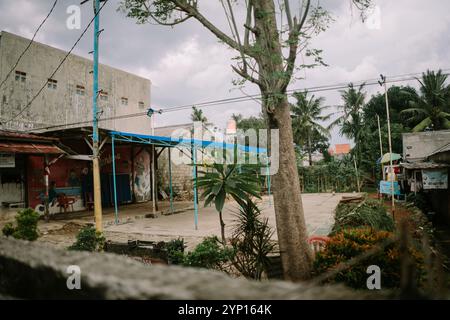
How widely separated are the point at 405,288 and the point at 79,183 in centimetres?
1574

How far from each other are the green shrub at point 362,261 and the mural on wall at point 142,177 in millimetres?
14986

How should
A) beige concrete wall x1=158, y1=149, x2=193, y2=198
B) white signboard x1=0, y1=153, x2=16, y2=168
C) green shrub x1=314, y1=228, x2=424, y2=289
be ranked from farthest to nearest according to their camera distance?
beige concrete wall x1=158, y1=149, x2=193, y2=198, white signboard x1=0, y1=153, x2=16, y2=168, green shrub x1=314, y1=228, x2=424, y2=289

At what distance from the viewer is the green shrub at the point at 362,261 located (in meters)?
3.80

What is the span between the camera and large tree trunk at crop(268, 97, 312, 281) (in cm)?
472

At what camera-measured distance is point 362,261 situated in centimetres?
384

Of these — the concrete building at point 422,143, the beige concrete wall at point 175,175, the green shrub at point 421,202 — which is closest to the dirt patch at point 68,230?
the beige concrete wall at point 175,175

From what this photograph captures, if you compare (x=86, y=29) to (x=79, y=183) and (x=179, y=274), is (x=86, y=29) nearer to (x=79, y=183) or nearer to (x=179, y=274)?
(x=79, y=183)

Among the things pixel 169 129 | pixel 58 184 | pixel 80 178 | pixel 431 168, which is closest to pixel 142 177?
pixel 80 178

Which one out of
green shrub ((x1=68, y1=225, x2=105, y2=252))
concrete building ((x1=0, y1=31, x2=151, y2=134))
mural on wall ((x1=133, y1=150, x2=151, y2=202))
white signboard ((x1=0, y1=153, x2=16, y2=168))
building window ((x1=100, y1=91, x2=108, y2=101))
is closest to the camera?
green shrub ((x1=68, y1=225, x2=105, y2=252))

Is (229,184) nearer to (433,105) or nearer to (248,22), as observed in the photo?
(248,22)

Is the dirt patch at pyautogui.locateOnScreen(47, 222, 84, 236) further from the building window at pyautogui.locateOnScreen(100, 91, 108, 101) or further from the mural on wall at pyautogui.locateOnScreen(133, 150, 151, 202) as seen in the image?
the building window at pyautogui.locateOnScreen(100, 91, 108, 101)

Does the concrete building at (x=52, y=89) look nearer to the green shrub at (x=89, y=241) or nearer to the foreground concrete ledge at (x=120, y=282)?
the green shrub at (x=89, y=241)

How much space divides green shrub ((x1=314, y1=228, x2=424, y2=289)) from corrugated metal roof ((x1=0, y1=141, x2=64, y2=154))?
34.4 ft

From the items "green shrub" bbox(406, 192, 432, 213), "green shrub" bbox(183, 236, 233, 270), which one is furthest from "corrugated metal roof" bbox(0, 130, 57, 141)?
"green shrub" bbox(406, 192, 432, 213)
